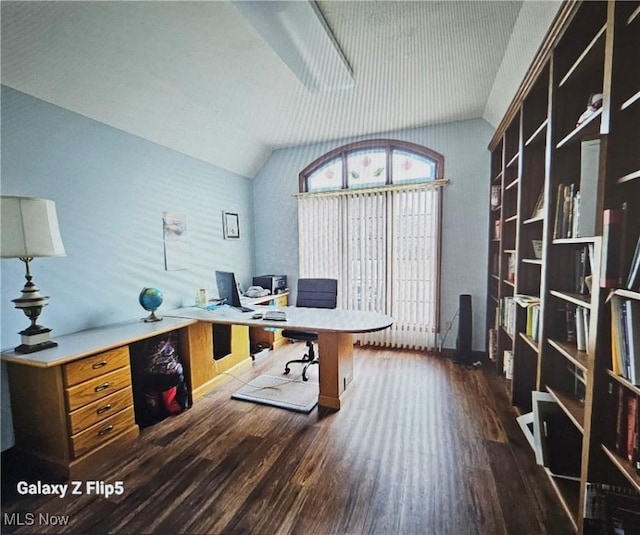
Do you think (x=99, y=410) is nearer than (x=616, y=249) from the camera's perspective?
No

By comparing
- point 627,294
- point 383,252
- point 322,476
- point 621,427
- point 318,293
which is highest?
point 383,252

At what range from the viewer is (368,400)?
2.74m

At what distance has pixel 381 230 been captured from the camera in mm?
4059

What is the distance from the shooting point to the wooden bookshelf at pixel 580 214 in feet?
3.91

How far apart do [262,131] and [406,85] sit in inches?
75.3

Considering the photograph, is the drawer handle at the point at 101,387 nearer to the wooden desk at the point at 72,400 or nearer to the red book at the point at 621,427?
the wooden desk at the point at 72,400

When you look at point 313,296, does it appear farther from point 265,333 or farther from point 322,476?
point 322,476

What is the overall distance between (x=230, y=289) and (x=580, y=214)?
2.73 meters

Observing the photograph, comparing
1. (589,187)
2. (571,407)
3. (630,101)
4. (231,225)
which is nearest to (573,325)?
(571,407)

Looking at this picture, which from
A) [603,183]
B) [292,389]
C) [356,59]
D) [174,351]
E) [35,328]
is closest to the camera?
[603,183]

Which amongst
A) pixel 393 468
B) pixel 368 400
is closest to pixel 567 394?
pixel 393 468

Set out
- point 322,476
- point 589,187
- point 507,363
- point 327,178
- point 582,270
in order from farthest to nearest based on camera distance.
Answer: point 327,178, point 507,363, point 322,476, point 582,270, point 589,187

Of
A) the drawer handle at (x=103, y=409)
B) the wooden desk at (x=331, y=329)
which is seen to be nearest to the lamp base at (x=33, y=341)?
the drawer handle at (x=103, y=409)

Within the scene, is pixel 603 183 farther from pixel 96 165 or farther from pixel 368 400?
pixel 96 165
